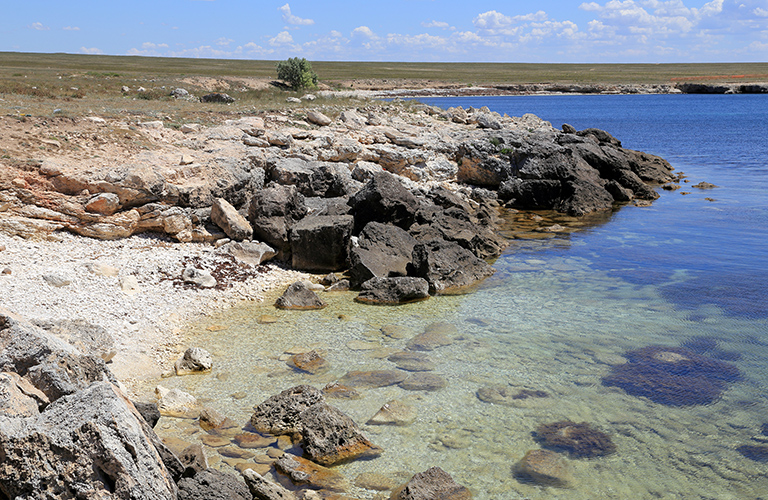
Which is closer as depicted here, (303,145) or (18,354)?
(18,354)

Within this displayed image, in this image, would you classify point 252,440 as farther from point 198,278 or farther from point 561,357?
point 198,278

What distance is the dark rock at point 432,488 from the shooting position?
6.94m

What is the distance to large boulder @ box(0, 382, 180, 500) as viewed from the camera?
483 centimetres

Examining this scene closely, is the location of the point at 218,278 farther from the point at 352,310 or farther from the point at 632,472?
the point at 632,472

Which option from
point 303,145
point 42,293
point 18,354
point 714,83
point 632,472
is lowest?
point 632,472

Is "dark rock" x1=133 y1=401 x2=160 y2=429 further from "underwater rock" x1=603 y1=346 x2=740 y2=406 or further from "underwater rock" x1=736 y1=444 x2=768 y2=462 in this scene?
"underwater rock" x1=736 y1=444 x2=768 y2=462

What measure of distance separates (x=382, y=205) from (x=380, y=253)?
2515 mm

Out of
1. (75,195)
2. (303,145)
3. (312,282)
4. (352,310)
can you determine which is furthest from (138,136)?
(352,310)

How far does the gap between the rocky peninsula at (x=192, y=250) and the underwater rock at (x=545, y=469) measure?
120 millimetres

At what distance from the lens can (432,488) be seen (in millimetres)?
7055

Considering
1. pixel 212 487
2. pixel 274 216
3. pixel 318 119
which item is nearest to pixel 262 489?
pixel 212 487

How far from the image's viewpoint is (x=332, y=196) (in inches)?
813

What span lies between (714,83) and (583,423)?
543 ft

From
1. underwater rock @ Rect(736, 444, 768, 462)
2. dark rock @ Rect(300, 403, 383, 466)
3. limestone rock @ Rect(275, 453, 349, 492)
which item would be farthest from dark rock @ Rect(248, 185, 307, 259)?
underwater rock @ Rect(736, 444, 768, 462)
